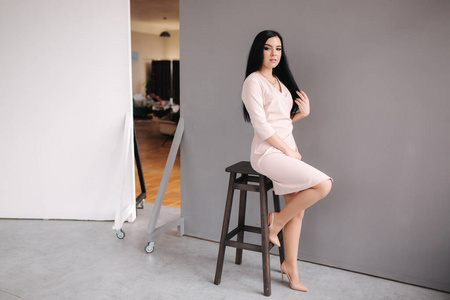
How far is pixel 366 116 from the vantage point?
2.88 metres

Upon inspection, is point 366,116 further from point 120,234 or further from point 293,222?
point 120,234

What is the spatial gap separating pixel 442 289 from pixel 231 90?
2086 mm

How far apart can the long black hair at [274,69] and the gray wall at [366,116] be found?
0.75 ft

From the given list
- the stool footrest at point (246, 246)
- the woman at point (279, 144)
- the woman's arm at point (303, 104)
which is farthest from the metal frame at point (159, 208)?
the woman's arm at point (303, 104)

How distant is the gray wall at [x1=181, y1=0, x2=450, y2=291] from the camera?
268cm

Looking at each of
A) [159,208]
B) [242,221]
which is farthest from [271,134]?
[159,208]

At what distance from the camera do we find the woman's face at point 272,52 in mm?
2639

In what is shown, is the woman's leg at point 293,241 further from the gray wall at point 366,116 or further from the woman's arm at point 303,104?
the woman's arm at point 303,104

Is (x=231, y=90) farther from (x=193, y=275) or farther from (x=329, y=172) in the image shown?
(x=193, y=275)

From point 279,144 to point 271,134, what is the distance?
0.29ft

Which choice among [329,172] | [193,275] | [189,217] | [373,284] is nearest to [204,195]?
[189,217]

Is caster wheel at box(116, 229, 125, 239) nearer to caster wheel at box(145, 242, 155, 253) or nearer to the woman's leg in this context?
caster wheel at box(145, 242, 155, 253)

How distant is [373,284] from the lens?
2.83 meters

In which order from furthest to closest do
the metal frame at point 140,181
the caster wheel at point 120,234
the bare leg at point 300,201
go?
the metal frame at point 140,181 → the caster wheel at point 120,234 → the bare leg at point 300,201
